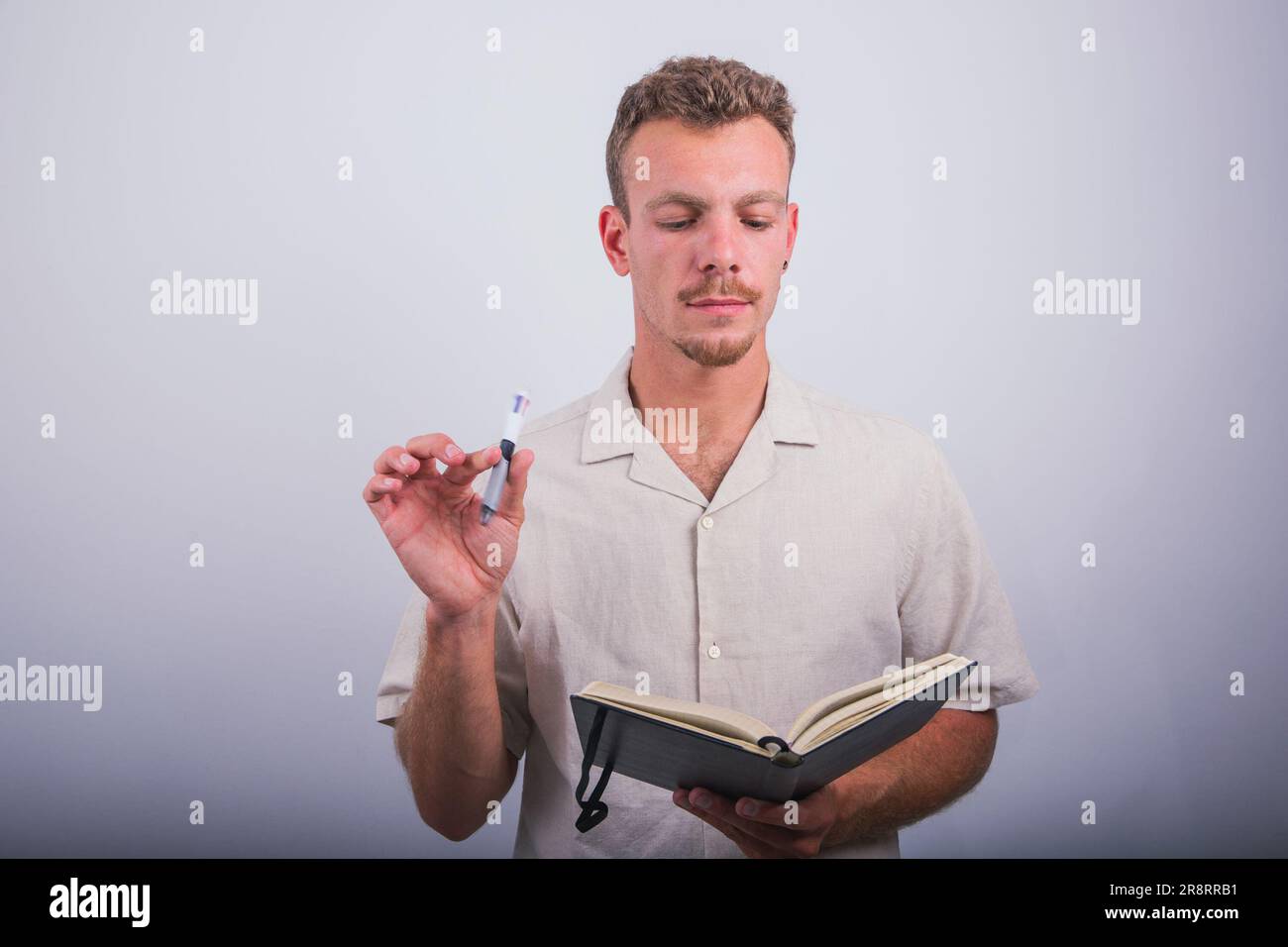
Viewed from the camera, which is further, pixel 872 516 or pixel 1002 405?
pixel 1002 405

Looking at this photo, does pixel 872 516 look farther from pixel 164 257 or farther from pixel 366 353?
pixel 164 257

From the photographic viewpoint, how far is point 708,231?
7.39 feet

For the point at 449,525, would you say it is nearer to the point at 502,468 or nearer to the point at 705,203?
the point at 502,468

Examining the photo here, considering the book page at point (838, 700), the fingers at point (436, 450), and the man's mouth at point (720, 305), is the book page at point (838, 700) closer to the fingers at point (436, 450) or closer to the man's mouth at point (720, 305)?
the fingers at point (436, 450)

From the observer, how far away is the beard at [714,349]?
227 cm

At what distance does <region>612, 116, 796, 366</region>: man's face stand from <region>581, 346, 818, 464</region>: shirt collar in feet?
0.48

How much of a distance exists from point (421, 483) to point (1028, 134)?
193cm

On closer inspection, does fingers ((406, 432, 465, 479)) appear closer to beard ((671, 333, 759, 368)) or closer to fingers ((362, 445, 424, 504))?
fingers ((362, 445, 424, 504))

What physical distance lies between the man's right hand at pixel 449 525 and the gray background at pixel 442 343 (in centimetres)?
87

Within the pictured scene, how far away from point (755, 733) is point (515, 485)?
24.6 inches

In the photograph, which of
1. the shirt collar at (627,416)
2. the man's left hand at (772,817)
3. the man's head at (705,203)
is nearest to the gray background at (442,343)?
the shirt collar at (627,416)

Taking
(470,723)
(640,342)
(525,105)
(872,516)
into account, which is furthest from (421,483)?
(525,105)

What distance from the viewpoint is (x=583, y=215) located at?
9.34 feet

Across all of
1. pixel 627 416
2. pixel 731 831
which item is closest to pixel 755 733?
pixel 731 831
